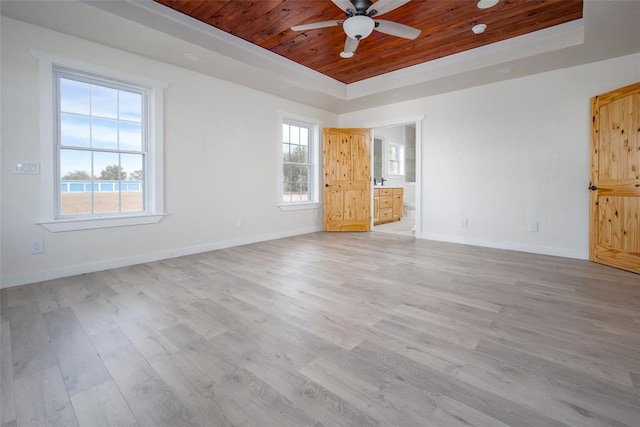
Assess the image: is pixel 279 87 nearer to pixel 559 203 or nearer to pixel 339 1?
pixel 339 1

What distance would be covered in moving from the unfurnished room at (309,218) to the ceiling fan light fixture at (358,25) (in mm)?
41

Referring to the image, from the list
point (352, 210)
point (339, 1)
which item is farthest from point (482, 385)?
point (352, 210)

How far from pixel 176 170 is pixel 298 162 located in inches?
95.4

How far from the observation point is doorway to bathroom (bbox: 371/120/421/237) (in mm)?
7168

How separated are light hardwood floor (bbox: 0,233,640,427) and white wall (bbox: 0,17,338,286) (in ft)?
1.32

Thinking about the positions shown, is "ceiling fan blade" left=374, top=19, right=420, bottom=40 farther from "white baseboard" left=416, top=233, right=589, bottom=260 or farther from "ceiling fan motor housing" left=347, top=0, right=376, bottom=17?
"white baseboard" left=416, top=233, right=589, bottom=260

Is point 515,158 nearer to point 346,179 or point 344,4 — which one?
point 346,179

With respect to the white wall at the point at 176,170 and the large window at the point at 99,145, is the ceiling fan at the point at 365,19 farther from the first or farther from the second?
the large window at the point at 99,145

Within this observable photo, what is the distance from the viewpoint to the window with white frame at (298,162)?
222 inches

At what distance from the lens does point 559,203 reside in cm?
399

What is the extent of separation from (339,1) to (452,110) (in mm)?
3080

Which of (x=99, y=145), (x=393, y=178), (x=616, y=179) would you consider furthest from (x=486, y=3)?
(x=393, y=178)

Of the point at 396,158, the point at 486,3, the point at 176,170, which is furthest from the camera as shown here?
the point at 396,158

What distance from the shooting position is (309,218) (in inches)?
236
